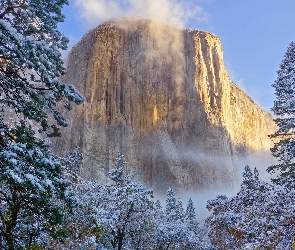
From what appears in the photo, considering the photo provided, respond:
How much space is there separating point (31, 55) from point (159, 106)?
80.0 meters

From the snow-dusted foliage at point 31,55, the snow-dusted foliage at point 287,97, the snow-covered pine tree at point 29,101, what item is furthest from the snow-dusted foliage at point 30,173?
the snow-dusted foliage at point 287,97

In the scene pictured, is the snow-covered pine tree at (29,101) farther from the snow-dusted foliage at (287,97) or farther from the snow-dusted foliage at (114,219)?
the snow-dusted foliage at (287,97)

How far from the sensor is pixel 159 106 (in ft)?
285

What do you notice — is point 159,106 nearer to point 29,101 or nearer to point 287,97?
point 287,97

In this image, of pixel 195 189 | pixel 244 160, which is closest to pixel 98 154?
pixel 195 189

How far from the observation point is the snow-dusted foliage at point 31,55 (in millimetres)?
7227

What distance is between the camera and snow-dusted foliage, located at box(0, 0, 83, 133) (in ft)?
23.7

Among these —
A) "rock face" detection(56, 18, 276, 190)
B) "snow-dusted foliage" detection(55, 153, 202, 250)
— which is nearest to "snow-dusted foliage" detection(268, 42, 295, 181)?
"snow-dusted foliage" detection(55, 153, 202, 250)

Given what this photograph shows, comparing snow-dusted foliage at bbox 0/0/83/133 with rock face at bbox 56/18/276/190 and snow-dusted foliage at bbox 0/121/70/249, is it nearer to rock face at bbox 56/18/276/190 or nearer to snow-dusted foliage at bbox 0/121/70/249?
snow-dusted foliage at bbox 0/121/70/249

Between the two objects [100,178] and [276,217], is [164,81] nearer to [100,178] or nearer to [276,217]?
[100,178]

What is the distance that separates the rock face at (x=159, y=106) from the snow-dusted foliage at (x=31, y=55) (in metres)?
65.8

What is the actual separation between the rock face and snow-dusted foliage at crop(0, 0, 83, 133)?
65832 millimetres

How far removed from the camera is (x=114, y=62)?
87062mm

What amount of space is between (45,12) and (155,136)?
7487 centimetres
